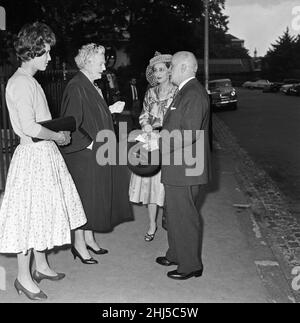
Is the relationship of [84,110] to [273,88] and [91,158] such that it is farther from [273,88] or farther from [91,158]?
[273,88]

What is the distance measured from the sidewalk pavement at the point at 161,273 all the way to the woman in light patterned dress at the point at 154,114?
428mm

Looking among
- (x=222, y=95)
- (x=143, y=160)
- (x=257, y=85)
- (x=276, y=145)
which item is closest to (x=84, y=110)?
(x=143, y=160)

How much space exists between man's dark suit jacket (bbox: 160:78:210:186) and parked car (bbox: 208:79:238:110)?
21665 mm

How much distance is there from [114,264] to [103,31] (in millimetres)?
28059

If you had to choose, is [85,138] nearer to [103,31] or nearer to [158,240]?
[158,240]

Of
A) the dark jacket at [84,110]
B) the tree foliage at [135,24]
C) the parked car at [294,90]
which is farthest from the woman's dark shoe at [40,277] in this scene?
the parked car at [294,90]

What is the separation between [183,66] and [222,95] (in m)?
22.3

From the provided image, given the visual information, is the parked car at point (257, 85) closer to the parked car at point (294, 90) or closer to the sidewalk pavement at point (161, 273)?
the parked car at point (294, 90)

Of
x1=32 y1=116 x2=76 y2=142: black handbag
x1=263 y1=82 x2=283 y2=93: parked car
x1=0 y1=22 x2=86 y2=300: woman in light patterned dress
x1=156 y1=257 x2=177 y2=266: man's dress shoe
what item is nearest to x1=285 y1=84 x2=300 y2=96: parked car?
x1=263 y1=82 x2=283 y2=93: parked car

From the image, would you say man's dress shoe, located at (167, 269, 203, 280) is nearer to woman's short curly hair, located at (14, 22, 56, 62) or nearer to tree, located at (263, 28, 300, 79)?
woman's short curly hair, located at (14, 22, 56, 62)

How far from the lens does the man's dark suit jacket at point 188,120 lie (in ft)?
12.6

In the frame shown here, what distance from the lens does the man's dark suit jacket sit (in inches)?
151

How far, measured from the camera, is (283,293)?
4043 mm
